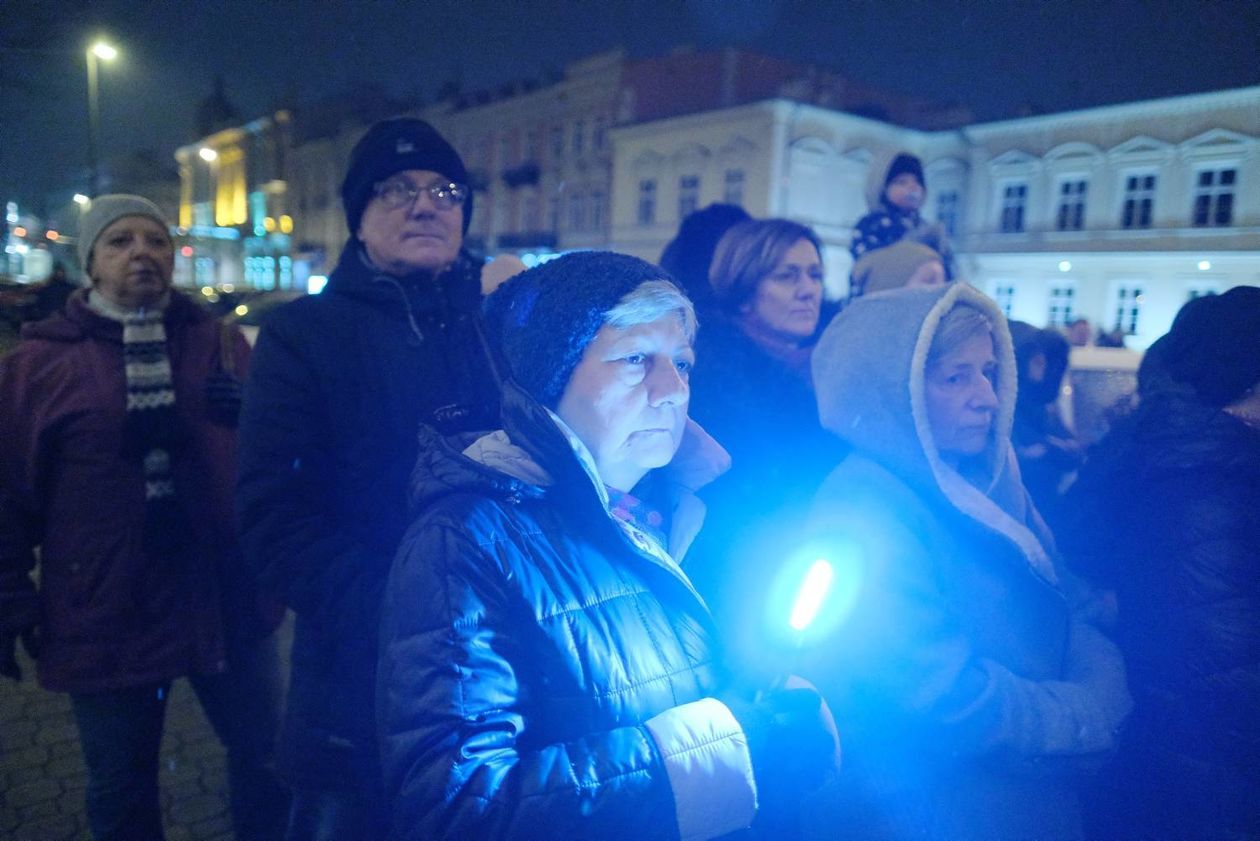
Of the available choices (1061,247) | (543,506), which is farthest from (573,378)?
(1061,247)

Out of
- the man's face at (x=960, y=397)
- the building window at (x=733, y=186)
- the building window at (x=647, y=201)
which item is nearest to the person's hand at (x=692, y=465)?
the man's face at (x=960, y=397)

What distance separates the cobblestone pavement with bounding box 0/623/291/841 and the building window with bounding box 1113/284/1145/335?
170 inches

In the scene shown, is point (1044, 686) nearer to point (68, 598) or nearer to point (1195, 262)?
point (1195, 262)

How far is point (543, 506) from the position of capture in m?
1.37

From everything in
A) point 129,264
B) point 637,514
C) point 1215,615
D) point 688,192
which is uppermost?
point 688,192

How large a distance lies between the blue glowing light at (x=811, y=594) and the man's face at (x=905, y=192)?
3353mm

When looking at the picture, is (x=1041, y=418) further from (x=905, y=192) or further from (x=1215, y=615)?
(x=1215, y=615)

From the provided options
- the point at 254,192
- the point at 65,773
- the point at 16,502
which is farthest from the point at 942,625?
the point at 254,192

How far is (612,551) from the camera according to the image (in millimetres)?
1359

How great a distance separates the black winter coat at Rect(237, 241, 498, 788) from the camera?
1.82 m

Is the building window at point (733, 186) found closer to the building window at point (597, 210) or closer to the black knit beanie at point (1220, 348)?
the building window at point (597, 210)

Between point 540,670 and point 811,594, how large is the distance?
47cm

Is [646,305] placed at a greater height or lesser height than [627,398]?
greater

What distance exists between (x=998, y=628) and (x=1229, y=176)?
223 cm
